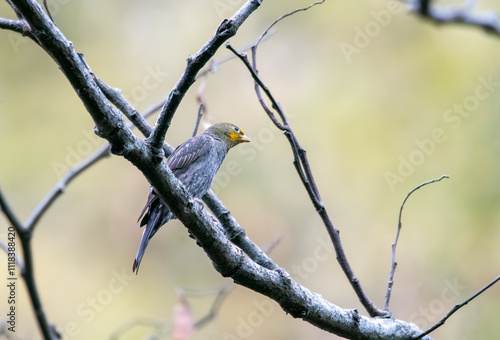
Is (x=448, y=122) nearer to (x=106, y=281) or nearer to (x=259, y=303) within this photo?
(x=259, y=303)

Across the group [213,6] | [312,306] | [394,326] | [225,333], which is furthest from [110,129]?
[213,6]

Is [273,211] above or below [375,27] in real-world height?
below

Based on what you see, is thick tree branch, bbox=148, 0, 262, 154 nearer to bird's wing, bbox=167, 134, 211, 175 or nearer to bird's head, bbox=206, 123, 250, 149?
bird's wing, bbox=167, 134, 211, 175

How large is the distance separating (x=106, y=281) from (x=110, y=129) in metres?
5.57

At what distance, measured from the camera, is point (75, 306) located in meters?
6.68

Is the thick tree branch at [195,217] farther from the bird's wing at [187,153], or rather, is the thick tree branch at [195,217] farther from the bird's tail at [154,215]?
the bird's wing at [187,153]
